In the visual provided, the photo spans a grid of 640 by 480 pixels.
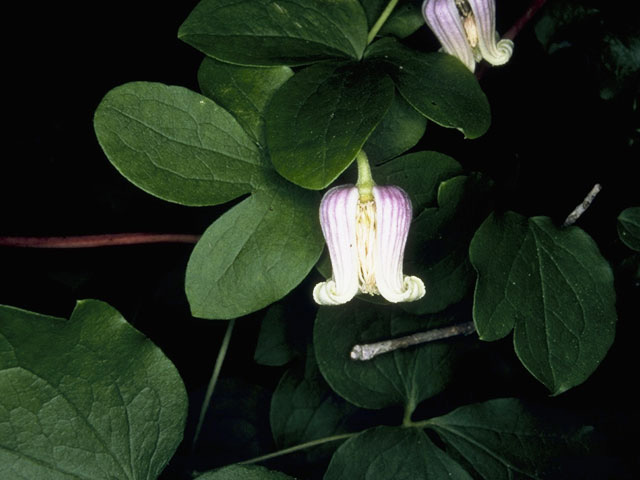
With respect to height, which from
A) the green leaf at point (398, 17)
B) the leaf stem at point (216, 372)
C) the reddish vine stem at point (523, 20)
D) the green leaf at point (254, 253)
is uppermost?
the reddish vine stem at point (523, 20)

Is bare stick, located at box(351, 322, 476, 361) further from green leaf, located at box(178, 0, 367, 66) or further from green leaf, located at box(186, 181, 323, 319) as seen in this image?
green leaf, located at box(178, 0, 367, 66)

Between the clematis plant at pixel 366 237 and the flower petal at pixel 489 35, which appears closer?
the clematis plant at pixel 366 237

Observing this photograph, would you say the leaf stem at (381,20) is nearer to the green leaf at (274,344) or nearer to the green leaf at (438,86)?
the green leaf at (438,86)

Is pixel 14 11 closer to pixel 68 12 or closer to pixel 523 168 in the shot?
pixel 68 12

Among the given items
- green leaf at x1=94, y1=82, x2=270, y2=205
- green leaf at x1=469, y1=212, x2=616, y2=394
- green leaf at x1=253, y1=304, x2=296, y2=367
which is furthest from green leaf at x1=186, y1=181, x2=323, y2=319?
green leaf at x1=253, y1=304, x2=296, y2=367

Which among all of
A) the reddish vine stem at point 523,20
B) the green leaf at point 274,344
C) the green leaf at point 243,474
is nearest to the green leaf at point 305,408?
the green leaf at point 274,344

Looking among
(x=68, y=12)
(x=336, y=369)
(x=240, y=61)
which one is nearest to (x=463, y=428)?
(x=336, y=369)

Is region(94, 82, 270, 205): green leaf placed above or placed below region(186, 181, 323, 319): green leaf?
above
